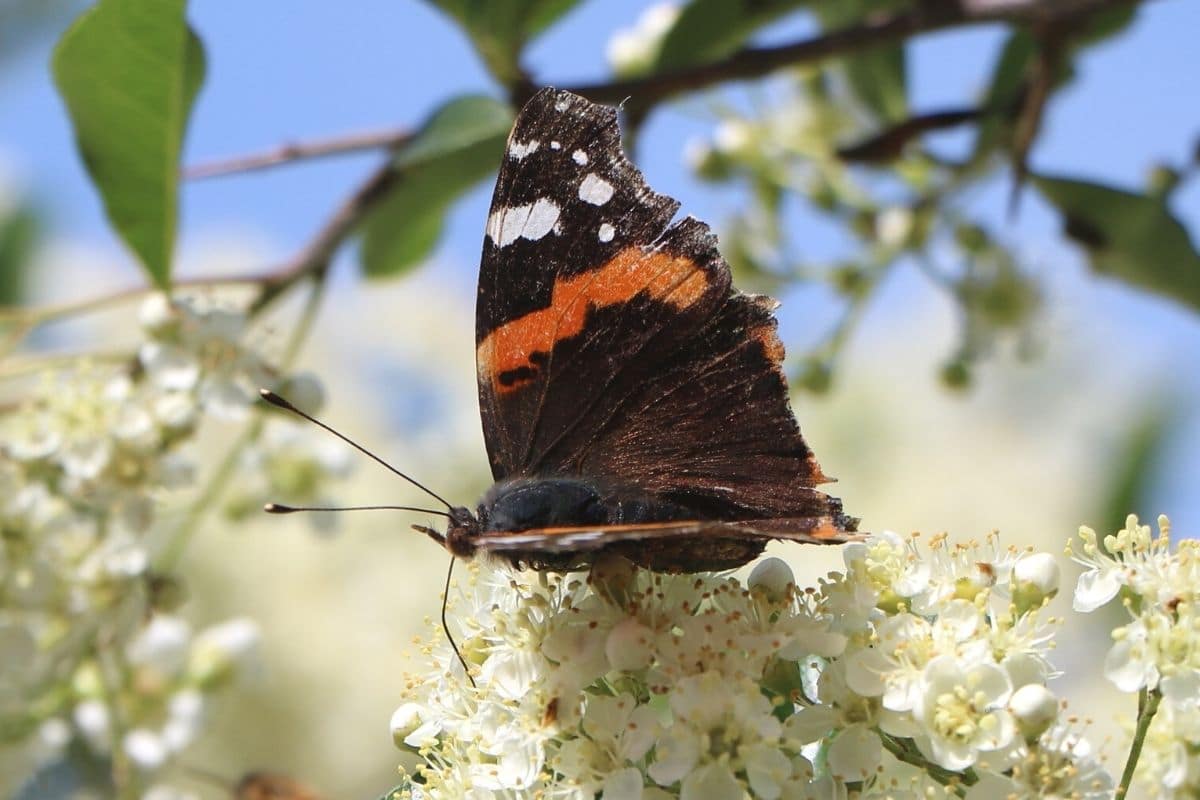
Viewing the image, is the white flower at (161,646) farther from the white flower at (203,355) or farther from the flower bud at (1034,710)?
the flower bud at (1034,710)

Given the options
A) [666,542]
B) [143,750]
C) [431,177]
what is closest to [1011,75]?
[431,177]

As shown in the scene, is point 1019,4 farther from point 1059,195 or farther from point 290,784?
point 290,784

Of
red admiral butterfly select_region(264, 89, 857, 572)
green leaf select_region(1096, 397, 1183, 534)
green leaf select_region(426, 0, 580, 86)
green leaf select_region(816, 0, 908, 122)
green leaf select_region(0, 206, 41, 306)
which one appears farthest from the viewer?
green leaf select_region(0, 206, 41, 306)

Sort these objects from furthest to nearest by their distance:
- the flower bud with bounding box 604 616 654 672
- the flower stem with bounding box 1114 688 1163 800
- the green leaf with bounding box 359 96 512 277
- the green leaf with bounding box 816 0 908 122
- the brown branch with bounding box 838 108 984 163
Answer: the green leaf with bounding box 816 0 908 122 → the brown branch with bounding box 838 108 984 163 → the green leaf with bounding box 359 96 512 277 → the flower bud with bounding box 604 616 654 672 → the flower stem with bounding box 1114 688 1163 800

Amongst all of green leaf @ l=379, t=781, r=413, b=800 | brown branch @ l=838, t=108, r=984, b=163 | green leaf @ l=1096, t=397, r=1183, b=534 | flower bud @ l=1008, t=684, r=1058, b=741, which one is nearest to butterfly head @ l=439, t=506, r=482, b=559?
green leaf @ l=379, t=781, r=413, b=800

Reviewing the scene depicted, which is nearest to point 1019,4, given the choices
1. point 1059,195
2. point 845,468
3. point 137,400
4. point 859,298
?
point 1059,195

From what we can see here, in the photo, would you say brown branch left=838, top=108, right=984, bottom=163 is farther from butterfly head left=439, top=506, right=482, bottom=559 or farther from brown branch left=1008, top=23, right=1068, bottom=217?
butterfly head left=439, top=506, right=482, bottom=559

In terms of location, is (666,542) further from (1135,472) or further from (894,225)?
(1135,472)
